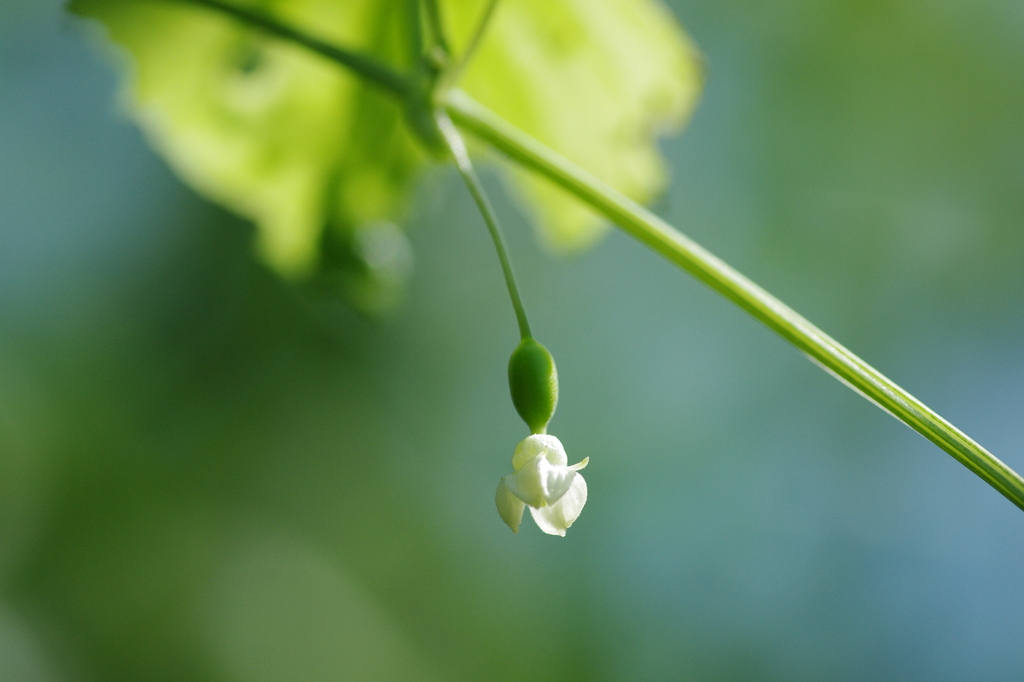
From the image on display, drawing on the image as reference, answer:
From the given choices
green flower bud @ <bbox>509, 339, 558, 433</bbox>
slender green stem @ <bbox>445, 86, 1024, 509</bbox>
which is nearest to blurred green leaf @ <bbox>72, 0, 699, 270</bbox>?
slender green stem @ <bbox>445, 86, 1024, 509</bbox>

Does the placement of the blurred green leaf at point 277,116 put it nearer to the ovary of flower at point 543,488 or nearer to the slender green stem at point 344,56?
the slender green stem at point 344,56

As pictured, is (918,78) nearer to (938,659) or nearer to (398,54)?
(938,659)

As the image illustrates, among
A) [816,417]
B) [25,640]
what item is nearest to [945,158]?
[816,417]

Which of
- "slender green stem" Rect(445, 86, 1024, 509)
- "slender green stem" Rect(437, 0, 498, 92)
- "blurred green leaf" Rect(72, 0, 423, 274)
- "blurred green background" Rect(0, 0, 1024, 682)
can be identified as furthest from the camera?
"blurred green background" Rect(0, 0, 1024, 682)

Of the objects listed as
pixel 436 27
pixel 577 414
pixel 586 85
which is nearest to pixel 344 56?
pixel 436 27

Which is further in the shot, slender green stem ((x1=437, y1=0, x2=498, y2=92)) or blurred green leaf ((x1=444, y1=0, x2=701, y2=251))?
blurred green leaf ((x1=444, y1=0, x2=701, y2=251))

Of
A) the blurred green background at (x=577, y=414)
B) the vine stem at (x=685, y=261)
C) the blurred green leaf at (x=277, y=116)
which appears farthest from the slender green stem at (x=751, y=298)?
the blurred green background at (x=577, y=414)

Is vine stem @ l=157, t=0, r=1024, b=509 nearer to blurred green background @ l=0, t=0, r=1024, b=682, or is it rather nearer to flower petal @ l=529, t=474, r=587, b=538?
flower petal @ l=529, t=474, r=587, b=538
